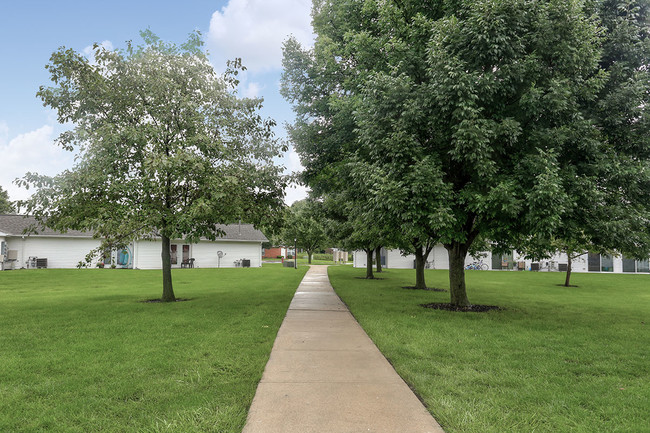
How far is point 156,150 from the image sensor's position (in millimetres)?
11023

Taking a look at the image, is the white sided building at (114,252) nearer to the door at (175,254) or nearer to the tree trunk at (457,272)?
the door at (175,254)

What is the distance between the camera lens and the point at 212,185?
1006cm

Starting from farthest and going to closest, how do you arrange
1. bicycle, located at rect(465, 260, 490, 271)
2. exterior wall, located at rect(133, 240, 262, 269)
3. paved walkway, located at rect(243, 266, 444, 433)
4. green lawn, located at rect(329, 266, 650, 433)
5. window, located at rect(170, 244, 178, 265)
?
bicycle, located at rect(465, 260, 490, 271), window, located at rect(170, 244, 178, 265), exterior wall, located at rect(133, 240, 262, 269), green lawn, located at rect(329, 266, 650, 433), paved walkway, located at rect(243, 266, 444, 433)

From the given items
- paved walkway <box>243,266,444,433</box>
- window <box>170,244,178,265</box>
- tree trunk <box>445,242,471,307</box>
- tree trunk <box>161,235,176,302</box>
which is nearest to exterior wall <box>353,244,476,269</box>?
window <box>170,244,178,265</box>

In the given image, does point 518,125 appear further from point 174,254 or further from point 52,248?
point 52,248

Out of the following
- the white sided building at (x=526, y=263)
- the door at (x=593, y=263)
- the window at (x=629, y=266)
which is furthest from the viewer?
the door at (x=593, y=263)

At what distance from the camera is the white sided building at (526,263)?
1387 inches

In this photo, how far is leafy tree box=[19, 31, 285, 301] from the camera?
1026 cm

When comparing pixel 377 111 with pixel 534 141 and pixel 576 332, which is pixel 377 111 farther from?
pixel 576 332

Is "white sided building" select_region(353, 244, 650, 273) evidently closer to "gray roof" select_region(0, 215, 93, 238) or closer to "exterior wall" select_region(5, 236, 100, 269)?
"exterior wall" select_region(5, 236, 100, 269)

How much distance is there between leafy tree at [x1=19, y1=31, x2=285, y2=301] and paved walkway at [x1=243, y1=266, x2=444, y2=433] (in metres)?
5.03

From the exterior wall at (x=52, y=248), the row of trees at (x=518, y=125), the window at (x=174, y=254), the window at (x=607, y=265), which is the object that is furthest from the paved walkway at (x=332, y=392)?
the window at (x=607, y=265)

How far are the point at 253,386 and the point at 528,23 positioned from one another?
9556 mm

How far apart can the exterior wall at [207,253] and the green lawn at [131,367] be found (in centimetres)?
2256
